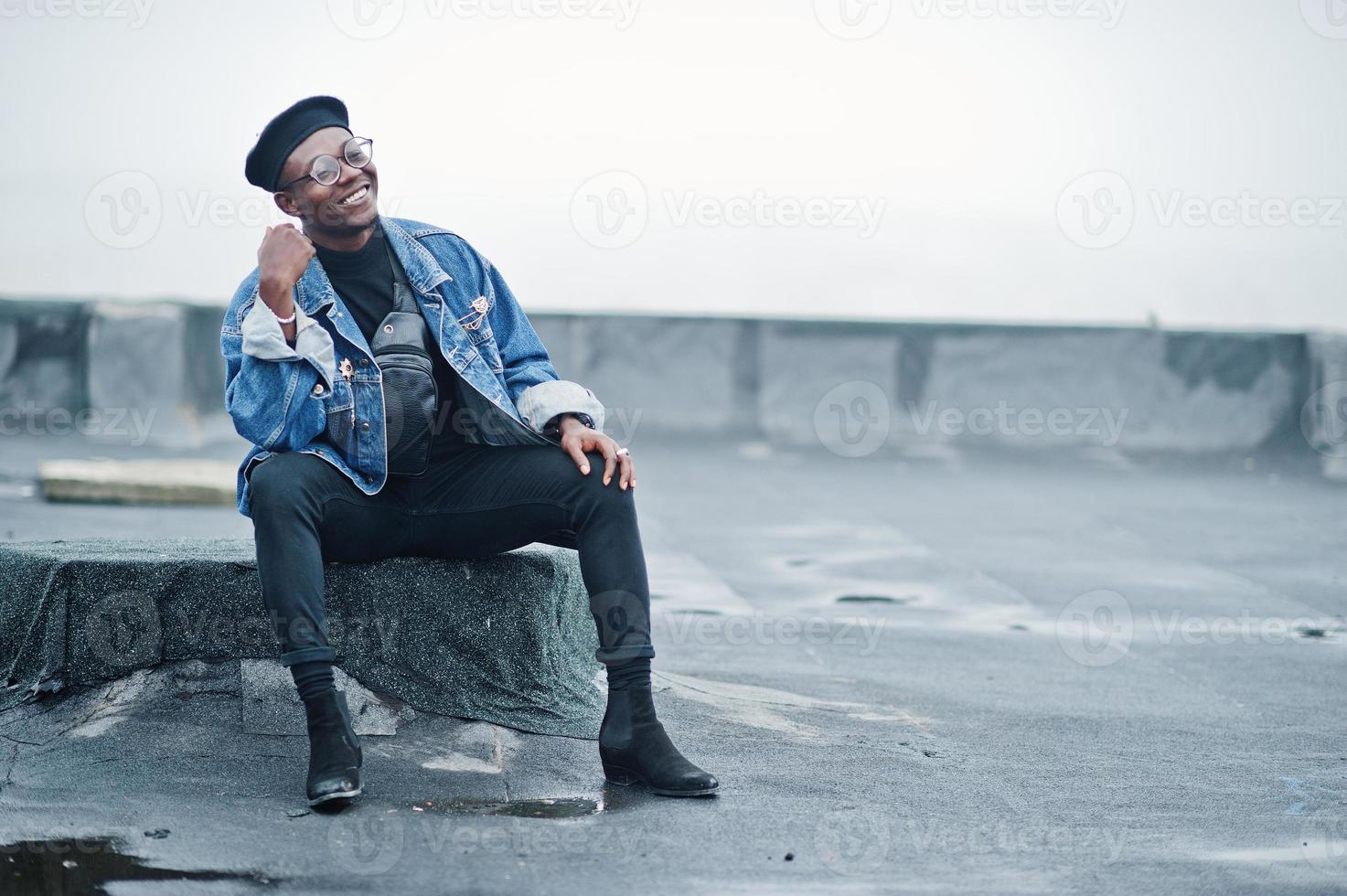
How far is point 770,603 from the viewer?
21.1ft

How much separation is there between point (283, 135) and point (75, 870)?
1859 mm

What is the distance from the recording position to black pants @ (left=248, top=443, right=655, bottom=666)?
3.39 meters

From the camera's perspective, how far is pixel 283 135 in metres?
3.82

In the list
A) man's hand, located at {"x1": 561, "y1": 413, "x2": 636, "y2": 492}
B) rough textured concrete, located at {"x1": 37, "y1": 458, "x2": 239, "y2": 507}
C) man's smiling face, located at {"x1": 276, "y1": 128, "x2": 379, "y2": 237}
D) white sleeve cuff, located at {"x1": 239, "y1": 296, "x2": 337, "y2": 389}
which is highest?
man's smiling face, located at {"x1": 276, "y1": 128, "x2": 379, "y2": 237}

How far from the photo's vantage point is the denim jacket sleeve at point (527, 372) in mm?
3799

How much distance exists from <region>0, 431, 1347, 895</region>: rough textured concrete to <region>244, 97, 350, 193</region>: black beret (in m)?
1.26

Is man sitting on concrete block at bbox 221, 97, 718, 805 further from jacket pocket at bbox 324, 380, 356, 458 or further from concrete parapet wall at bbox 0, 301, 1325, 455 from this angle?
concrete parapet wall at bbox 0, 301, 1325, 455

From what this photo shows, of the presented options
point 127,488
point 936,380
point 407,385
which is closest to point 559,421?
point 407,385

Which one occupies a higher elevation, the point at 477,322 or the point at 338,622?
the point at 477,322

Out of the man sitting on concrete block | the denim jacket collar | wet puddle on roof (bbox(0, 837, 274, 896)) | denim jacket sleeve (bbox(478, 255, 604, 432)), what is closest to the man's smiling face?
the man sitting on concrete block

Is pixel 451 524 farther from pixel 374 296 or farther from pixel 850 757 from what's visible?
pixel 850 757

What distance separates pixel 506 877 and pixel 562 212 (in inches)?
434

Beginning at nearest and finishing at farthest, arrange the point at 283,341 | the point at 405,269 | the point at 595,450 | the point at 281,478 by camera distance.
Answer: the point at 281,478
the point at 283,341
the point at 595,450
the point at 405,269

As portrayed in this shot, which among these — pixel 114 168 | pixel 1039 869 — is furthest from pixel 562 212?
pixel 1039 869
